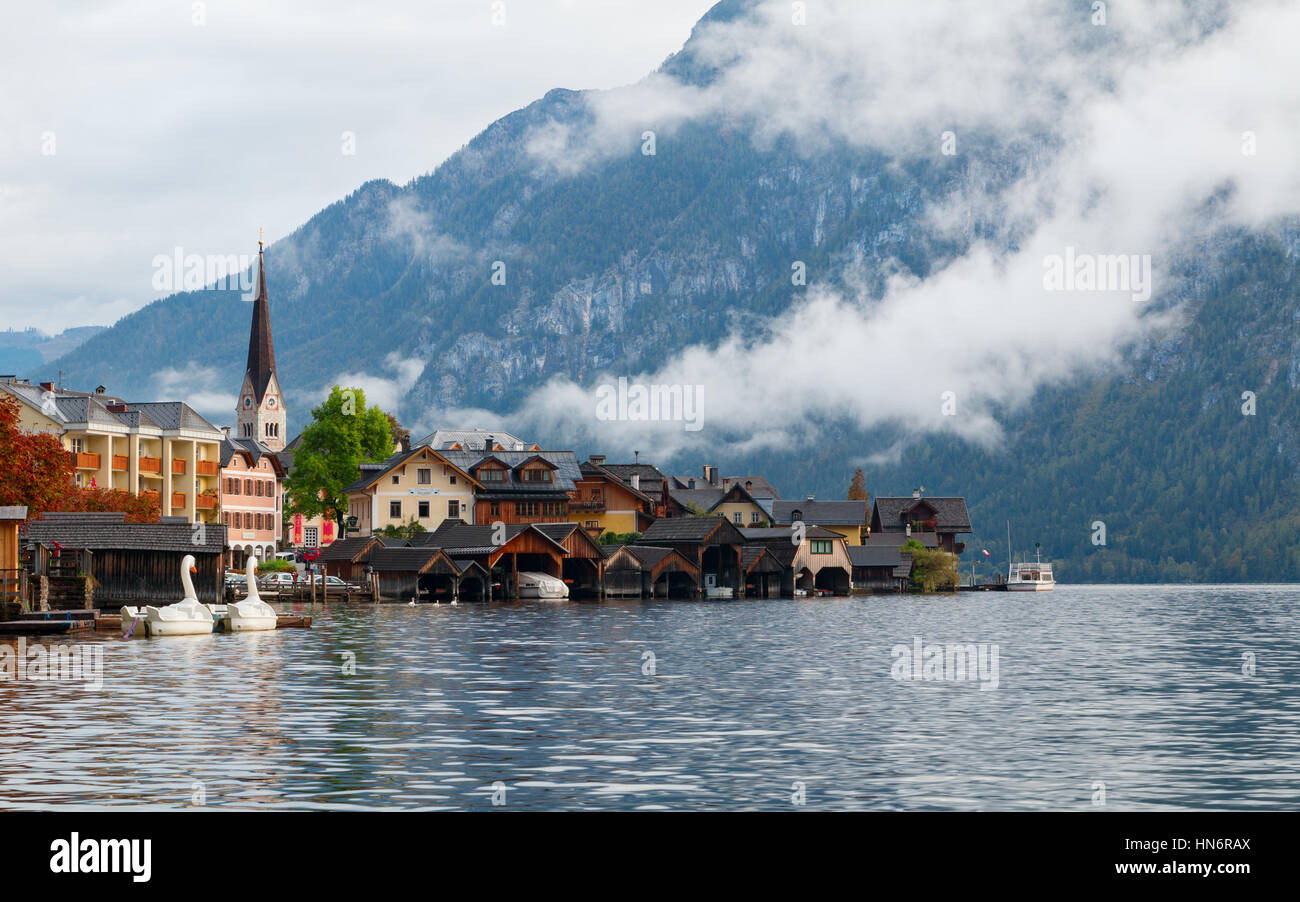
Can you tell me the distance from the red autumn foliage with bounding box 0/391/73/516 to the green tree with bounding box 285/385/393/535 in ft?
186

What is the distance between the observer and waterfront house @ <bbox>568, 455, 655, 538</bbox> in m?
166

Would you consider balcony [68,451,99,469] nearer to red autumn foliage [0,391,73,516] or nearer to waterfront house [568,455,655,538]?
red autumn foliage [0,391,73,516]

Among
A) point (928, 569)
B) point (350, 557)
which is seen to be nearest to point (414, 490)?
point (350, 557)

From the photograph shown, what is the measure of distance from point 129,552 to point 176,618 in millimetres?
19234

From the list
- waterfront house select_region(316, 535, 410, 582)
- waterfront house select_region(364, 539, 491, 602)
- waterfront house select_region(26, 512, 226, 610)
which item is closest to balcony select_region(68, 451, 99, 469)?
waterfront house select_region(316, 535, 410, 582)

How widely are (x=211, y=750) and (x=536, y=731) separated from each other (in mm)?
7411

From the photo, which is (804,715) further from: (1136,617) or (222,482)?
(222,482)

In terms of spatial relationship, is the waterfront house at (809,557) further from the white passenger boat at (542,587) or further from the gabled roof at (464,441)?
the gabled roof at (464,441)

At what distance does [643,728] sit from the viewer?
115 feet

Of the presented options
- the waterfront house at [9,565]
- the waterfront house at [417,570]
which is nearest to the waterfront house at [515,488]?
the waterfront house at [417,570]

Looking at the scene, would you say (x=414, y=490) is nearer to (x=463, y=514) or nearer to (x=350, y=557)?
(x=463, y=514)

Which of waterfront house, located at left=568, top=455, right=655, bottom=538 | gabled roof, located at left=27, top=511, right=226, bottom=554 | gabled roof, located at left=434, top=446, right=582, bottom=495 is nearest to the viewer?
gabled roof, located at left=27, top=511, right=226, bottom=554

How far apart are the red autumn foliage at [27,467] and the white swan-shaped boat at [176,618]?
1542 centimetres

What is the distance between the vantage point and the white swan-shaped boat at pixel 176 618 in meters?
73.3
